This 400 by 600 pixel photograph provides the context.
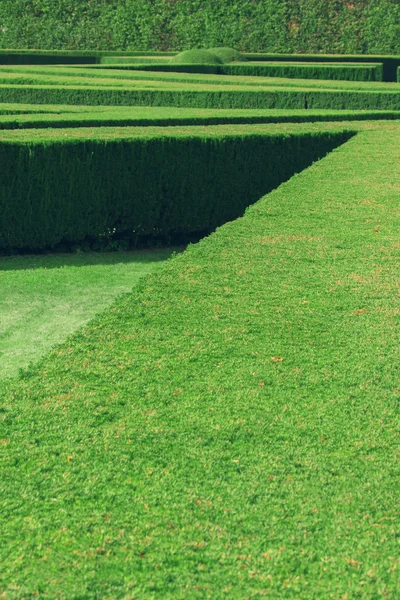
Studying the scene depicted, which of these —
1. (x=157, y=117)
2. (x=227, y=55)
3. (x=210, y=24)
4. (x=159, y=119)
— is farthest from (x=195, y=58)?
(x=159, y=119)

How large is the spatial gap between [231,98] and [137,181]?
799cm

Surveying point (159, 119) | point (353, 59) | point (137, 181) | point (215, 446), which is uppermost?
point (353, 59)

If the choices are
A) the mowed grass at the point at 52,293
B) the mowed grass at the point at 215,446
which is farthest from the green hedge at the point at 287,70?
the mowed grass at the point at 215,446

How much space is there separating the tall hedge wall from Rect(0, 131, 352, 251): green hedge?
1225 inches

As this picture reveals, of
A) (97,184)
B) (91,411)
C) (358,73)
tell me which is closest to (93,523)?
(91,411)

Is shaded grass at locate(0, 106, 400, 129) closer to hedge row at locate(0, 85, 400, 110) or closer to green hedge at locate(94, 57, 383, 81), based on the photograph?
hedge row at locate(0, 85, 400, 110)

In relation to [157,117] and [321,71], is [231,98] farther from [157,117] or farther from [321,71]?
[321,71]

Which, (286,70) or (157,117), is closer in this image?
(157,117)

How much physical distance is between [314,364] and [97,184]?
282 inches

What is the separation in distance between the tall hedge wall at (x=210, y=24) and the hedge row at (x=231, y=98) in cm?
2427

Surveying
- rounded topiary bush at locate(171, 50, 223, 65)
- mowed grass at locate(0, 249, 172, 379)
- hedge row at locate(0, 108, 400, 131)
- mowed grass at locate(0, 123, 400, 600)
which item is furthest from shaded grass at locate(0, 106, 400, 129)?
rounded topiary bush at locate(171, 50, 223, 65)

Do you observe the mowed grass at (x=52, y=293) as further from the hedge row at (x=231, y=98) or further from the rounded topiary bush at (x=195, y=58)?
the rounded topiary bush at (x=195, y=58)

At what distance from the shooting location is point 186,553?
2.71 m

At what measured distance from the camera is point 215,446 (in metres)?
3.38
